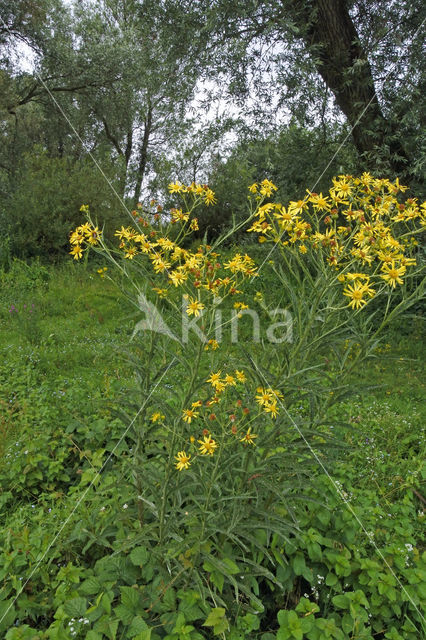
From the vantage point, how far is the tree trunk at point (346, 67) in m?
5.44

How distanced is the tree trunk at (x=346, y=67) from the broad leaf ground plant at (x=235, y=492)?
3.72 metres

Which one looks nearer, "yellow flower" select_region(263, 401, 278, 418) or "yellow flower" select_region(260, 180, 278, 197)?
"yellow flower" select_region(263, 401, 278, 418)

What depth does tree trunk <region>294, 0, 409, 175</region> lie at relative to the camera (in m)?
5.44

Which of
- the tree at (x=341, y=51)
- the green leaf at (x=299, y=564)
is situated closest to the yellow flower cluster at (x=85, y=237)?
the green leaf at (x=299, y=564)

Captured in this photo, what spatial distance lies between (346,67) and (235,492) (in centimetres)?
517

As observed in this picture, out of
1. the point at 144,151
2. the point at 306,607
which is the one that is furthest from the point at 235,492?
the point at 144,151

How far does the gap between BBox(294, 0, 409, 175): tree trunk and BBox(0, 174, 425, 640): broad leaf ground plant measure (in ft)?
12.2

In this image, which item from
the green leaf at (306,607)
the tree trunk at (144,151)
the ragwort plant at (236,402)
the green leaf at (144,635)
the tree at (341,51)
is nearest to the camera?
the green leaf at (144,635)

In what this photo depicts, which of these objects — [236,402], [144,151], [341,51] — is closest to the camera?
[236,402]

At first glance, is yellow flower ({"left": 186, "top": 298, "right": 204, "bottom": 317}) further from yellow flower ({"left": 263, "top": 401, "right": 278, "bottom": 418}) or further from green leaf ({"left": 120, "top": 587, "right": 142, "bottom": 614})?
green leaf ({"left": 120, "top": 587, "right": 142, "bottom": 614})

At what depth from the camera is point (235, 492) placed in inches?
77.0

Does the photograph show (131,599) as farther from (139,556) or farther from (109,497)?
(109,497)

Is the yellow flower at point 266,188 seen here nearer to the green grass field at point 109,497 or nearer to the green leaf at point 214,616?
the green grass field at point 109,497

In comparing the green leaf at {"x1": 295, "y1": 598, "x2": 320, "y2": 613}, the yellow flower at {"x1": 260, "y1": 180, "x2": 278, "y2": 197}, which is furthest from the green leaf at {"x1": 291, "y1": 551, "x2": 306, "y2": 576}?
the yellow flower at {"x1": 260, "y1": 180, "x2": 278, "y2": 197}
